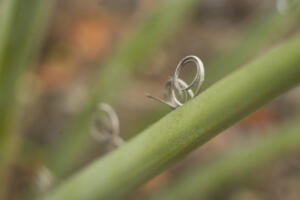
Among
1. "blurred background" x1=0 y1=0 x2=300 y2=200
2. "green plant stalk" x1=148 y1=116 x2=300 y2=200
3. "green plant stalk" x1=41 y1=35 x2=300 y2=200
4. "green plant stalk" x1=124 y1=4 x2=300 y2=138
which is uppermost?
"blurred background" x1=0 y1=0 x2=300 y2=200

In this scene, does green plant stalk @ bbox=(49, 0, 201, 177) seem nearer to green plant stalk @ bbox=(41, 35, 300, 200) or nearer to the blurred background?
the blurred background

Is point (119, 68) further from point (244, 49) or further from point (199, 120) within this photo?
point (199, 120)

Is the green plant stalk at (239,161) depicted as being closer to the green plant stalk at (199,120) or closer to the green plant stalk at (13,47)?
the green plant stalk at (13,47)

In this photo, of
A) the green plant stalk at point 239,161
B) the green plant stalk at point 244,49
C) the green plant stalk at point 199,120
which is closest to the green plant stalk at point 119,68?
the green plant stalk at point 244,49

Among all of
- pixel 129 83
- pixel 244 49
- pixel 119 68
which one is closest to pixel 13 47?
pixel 119 68

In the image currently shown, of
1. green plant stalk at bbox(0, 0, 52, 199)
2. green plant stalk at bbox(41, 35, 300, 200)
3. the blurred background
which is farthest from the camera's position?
the blurred background

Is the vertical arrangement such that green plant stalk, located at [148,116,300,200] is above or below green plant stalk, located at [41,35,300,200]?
above

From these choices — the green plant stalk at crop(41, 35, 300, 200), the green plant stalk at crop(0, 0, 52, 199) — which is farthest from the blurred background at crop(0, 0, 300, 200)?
the green plant stalk at crop(41, 35, 300, 200)
